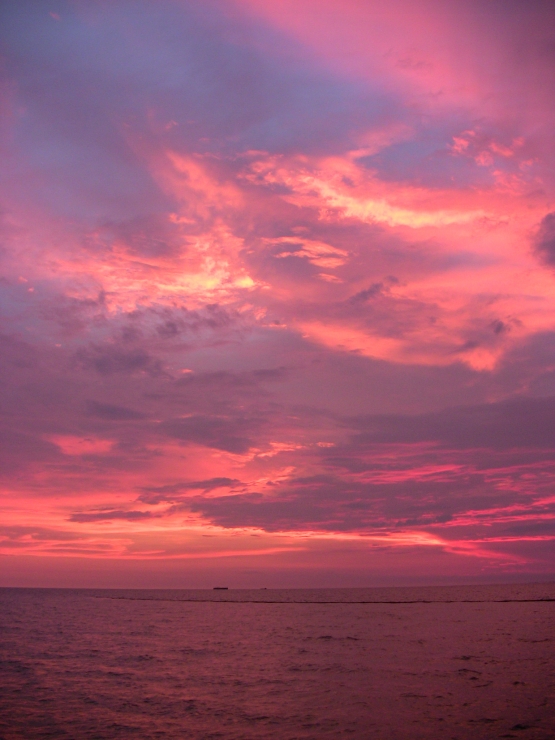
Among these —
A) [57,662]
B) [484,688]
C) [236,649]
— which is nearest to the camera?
[484,688]

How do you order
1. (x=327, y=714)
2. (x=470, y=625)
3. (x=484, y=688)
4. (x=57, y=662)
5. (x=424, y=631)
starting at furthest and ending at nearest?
1. (x=470, y=625)
2. (x=424, y=631)
3. (x=57, y=662)
4. (x=484, y=688)
5. (x=327, y=714)

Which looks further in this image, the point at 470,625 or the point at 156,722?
the point at 470,625

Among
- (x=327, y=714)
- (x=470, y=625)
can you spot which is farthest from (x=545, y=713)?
(x=470, y=625)

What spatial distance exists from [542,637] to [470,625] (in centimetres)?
2306

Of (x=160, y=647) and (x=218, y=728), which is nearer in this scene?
(x=218, y=728)

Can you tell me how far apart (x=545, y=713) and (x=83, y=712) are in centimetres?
2644

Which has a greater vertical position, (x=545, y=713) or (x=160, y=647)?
(x=545, y=713)

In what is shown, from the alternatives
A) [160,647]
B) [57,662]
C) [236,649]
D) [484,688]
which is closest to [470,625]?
[236,649]

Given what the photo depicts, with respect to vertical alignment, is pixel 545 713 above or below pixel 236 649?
above

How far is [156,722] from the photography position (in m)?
31.4

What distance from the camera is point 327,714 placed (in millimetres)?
33156

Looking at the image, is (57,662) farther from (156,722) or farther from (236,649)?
(156,722)

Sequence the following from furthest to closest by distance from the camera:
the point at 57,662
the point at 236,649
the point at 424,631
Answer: the point at 424,631, the point at 236,649, the point at 57,662

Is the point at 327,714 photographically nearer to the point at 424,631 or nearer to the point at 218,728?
the point at 218,728
